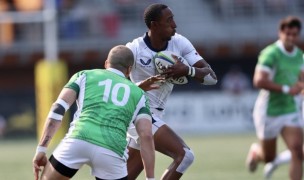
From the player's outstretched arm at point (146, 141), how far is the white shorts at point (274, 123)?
4.41 m

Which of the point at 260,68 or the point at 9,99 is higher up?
the point at 260,68

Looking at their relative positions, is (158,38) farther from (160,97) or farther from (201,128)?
(201,128)

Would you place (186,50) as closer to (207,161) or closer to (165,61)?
(165,61)

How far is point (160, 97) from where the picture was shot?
10.5 m

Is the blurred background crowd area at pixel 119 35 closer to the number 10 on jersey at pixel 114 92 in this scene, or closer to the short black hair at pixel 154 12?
the short black hair at pixel 154 12

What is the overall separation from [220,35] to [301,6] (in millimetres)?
2980

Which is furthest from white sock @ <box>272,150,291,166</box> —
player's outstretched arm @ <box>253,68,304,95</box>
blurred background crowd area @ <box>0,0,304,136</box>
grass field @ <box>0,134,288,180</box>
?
blurred background crowd area @ <box>0,0,304,136</box>

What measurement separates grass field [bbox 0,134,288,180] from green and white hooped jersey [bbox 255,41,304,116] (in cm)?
182

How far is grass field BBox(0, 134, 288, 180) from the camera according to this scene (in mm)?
15492

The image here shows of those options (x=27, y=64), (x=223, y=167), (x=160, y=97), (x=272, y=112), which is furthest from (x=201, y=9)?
(x=160, y=97)

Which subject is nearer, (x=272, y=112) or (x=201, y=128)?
(x=272, y=112)

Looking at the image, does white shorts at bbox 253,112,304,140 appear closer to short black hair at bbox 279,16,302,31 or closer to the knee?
short black hair at bbox 279,16,302,31

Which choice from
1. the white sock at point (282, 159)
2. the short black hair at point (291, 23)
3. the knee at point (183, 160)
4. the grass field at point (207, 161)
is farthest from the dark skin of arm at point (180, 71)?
the grass field at point (207, 161)

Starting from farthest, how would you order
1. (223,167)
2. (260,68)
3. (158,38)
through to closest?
(223,167) < (260,68) < (158,38)
